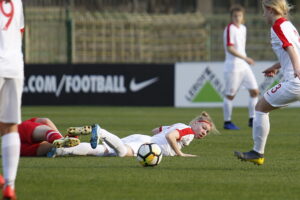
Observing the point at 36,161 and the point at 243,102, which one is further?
the point at 243,102

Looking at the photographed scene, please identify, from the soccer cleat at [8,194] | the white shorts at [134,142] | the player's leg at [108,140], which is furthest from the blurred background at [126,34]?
the soccer cleat at [8,194]

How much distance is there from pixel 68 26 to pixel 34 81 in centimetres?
231

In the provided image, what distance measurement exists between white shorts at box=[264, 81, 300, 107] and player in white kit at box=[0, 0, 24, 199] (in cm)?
339

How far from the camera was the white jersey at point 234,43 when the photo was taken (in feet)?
57.4

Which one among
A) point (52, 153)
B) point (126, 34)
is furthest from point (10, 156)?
point (126, 34)

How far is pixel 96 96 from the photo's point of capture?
2481 cm

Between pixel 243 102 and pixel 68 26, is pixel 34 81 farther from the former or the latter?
pixel 243 102

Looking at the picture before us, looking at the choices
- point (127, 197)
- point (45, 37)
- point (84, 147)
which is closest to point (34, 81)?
point (45, 37)

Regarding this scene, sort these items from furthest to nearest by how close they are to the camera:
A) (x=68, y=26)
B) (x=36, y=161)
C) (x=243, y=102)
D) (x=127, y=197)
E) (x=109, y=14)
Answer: (x=109, y=14)
(x=68, y=26)
(x=243, y=102)
(x=36, y=161)
(x=127, y=197)

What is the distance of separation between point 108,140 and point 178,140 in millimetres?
941

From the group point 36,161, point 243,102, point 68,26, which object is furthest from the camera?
point 68,26

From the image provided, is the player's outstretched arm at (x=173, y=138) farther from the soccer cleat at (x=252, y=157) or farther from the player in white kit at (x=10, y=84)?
the player in white kit at (x=10, y=84)

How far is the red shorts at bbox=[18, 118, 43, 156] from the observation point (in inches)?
417

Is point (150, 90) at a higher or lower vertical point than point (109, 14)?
lower
